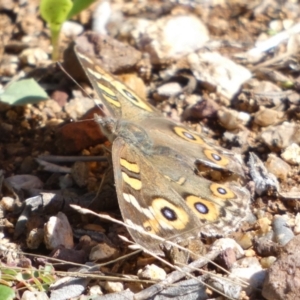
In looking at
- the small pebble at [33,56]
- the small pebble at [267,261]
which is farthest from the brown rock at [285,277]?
the small pebble at [33,56]

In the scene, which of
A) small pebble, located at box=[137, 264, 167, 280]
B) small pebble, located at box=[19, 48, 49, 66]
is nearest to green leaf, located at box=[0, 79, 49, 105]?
small pebble, located at box=[19, 48, 49, 66]

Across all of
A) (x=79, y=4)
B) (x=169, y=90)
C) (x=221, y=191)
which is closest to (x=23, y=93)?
(x=79, y=4)

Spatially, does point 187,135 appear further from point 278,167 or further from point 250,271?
point 250,271

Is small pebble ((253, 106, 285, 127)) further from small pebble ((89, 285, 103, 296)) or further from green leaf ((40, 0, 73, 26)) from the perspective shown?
small pebble ((89, 285, 103, 296))

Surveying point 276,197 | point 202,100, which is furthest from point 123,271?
point 202,100

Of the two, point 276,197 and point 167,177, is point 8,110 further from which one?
point 276,197

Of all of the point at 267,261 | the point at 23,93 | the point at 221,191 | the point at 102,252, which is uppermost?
the point at 23,93
